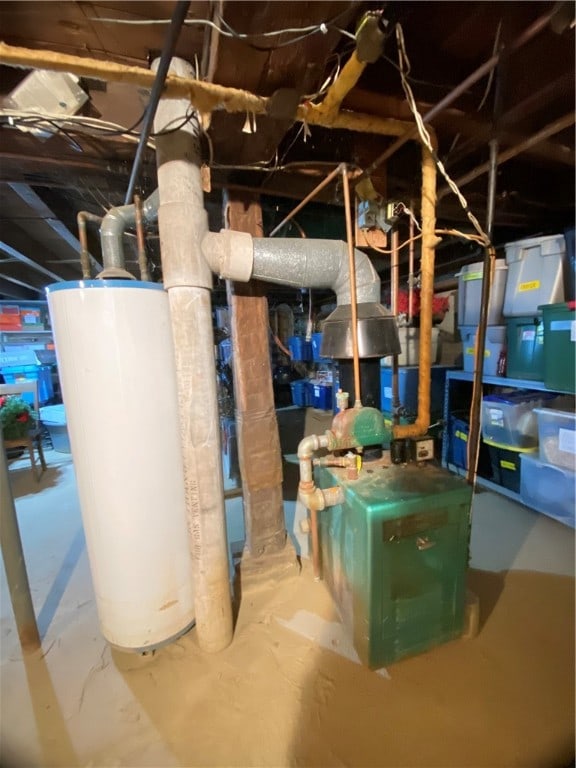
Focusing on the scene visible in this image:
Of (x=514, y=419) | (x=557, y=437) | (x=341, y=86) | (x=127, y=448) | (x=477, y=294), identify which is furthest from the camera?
(x=477, y=294)

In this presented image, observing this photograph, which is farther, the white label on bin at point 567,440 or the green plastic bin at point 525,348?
the green plastic bin at point 525,348

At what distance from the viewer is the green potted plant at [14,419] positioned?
3078mm

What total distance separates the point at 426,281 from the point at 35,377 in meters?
6.58

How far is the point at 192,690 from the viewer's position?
121 centimetres

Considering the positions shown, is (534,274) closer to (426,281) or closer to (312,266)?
(426,281)

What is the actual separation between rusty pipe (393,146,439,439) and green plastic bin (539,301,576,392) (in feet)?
3.67

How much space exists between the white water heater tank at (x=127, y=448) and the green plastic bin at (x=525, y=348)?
2337 millimetres

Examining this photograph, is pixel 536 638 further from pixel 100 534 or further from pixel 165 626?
pixel 100 534

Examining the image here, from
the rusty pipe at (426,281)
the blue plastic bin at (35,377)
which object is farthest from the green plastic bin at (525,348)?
the blue plastic bin at (35,377)

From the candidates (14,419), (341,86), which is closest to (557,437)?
(341,86)

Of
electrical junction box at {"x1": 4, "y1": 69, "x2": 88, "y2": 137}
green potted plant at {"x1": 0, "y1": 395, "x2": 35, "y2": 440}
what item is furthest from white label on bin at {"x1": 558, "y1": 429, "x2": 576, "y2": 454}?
green potted plant at {"x1": 0, "y1": 395, "x2": 35, "y2": 440}

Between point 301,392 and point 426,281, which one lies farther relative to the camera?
point 301,392

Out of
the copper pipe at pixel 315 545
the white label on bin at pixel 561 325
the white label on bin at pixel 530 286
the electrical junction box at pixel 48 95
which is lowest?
the copper pipe at pixel 315 545

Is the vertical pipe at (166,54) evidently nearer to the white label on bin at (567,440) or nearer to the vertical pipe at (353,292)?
the vertical pipe at (353,292)
